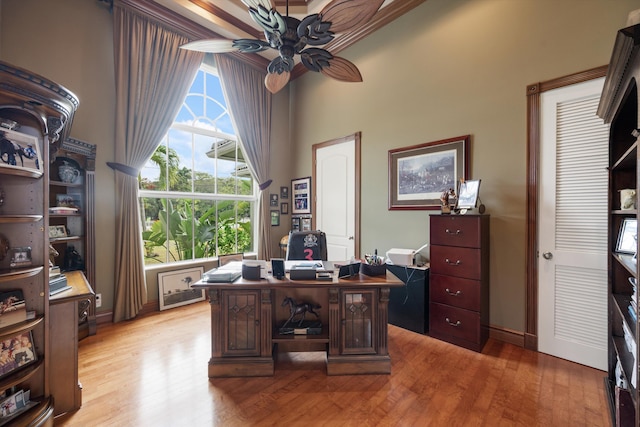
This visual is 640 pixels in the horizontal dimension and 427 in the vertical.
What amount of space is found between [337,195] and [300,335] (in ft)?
7.98

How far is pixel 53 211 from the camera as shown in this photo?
245 centimetres

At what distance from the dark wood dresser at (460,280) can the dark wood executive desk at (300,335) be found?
34.3 inches

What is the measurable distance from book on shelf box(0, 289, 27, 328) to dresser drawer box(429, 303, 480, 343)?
308cm

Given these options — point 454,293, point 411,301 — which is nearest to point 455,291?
point 454,293

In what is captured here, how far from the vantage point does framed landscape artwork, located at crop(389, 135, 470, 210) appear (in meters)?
2.87

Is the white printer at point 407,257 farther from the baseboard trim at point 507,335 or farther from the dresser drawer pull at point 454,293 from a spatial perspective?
the baseboard trim at point 507,335

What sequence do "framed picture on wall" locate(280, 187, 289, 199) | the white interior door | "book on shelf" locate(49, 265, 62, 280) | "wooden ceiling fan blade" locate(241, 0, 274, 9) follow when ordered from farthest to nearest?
"framed picture on wall" locate(280, 187, 289, 199)
the white interior door
"book on shelf" locate(49, 265, 62, 280)
"wooden ceiling fan blade" locate(241, 0, 274, 9)

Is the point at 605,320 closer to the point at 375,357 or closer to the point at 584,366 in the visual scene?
the point at 584,366

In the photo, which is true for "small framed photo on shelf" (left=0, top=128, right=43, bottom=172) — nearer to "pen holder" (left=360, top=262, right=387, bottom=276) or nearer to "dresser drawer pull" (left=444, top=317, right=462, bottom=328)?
"pen holder" (left=360, top=262, right=387, bottom=276)

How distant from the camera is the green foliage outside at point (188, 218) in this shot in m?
3.59

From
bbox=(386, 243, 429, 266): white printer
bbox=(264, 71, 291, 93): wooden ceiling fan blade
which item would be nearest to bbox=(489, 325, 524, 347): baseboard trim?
bbox=(386, 243, 429, 266): white printer

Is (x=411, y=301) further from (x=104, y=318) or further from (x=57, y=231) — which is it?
(x=57, y=231)

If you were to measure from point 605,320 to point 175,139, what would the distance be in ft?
16.6

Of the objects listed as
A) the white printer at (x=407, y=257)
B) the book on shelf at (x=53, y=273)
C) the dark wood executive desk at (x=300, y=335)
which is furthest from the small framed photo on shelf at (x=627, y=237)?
the book on shelf at (x=53, y=273)
